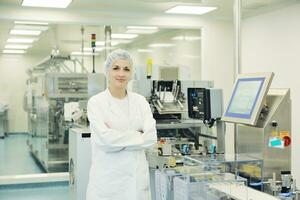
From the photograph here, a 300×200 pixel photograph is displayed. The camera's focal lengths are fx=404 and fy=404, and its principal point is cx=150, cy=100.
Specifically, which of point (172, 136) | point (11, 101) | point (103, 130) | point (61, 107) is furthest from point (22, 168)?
point (103, 130)

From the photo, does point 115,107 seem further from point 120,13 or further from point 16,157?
point 16,157

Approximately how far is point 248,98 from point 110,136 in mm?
865

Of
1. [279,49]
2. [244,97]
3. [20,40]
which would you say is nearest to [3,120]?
[20,40]

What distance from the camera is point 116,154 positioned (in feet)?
7.82

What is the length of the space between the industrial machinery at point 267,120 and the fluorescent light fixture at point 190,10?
316cm

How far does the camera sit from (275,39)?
5621 mm

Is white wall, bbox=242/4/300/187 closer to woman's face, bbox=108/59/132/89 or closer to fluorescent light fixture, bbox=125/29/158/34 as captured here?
fluorescent light fixture, bbox=125/29/158/34

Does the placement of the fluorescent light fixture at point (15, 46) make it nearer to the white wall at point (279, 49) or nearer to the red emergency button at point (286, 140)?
the white wall at point (279, 49)

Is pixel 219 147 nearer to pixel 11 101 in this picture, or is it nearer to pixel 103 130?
pixel 103 130

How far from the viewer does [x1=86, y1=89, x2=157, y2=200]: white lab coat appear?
7.70 feet

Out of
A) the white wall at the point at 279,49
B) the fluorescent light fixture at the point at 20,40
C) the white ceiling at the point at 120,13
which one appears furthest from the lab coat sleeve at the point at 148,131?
the fluorescent light fixture at the point at 20,40

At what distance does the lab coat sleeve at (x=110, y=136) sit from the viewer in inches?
90.8

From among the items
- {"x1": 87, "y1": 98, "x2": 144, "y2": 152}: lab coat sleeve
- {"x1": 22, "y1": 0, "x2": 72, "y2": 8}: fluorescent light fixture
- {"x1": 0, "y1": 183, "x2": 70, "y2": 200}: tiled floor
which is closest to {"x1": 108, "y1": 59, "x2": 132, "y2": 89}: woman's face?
{"x1": 87, "y1": 98, "x2": 144, "y2": 152}: lab coat sleeve

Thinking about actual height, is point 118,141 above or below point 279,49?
below
